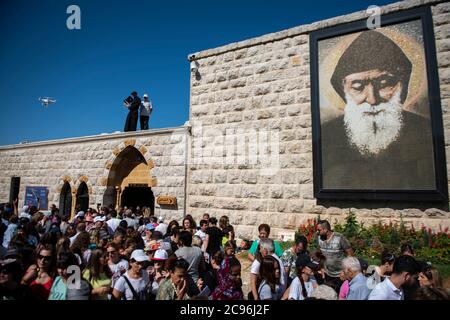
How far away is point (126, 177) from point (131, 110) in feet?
9.97

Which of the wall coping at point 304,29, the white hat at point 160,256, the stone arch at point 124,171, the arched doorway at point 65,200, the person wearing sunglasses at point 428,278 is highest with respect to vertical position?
the wall coping at point 304,29

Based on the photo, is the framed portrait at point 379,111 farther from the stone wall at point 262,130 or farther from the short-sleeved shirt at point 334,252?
the short-sleeved shirt at point 334,252

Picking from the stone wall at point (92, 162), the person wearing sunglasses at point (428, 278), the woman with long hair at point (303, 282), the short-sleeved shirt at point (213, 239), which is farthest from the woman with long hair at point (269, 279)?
the stone wall at point (92, 162)

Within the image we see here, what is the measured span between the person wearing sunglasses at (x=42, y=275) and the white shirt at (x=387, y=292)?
136 inches

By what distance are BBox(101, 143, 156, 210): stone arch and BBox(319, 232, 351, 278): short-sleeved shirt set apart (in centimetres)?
842

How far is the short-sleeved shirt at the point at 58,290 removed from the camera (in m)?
3.10

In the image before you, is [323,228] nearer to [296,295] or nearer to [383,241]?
[296,295]

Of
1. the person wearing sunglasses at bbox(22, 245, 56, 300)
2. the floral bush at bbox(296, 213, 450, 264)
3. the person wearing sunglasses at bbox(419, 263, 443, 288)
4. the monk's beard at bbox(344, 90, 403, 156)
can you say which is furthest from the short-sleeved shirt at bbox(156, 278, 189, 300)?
the monk's beard at bbox(344, 90, 403, 156)

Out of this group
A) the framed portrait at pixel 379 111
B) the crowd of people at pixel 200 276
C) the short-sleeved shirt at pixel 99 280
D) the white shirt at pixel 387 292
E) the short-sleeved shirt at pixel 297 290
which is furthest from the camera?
the framed portrait at pixel 379 111

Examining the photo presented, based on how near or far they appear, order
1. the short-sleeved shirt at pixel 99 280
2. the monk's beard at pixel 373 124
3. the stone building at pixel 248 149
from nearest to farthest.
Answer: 1. the short-sleeved shirt at pixel 99 280
2. the monk's beard at pixel 373 124
3. the stone building at pixel 248 149
